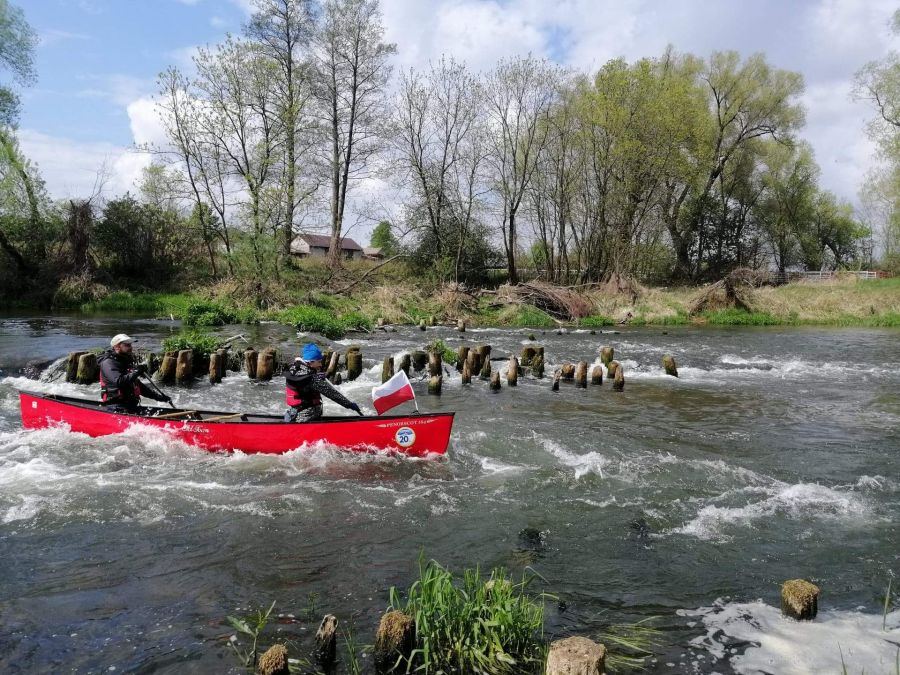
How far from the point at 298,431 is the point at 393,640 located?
5366mm

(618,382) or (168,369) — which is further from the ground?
(168,369)

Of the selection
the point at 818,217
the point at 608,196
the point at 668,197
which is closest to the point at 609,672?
the point at 608,196

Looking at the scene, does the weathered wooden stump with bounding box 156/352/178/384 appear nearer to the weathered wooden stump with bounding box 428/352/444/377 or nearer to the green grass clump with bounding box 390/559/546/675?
the weathered wooden stump with bounding box 428/352/444/377

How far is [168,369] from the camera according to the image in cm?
1466

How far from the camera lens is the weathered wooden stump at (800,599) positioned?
15.7 feet

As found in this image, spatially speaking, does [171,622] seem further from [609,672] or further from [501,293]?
[501,293]

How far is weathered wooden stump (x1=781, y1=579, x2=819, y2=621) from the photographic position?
4.80 m

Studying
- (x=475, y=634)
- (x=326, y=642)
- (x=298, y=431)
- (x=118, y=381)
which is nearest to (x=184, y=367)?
(x=118, y=381)

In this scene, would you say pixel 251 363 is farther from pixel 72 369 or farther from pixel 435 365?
pixel 435 365

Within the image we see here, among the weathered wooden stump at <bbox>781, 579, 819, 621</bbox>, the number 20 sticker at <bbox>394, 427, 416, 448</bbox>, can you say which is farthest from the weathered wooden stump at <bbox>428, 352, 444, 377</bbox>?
the weathered wooden stump at <bbox>781, 579, 819, 621</bbox>

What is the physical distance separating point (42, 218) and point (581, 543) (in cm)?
3750

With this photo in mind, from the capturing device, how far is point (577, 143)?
3534 cm

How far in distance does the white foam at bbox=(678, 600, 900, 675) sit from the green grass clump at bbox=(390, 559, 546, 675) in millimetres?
1409

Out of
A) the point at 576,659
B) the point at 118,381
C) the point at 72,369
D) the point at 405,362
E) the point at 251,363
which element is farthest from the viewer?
the point at 405,362
